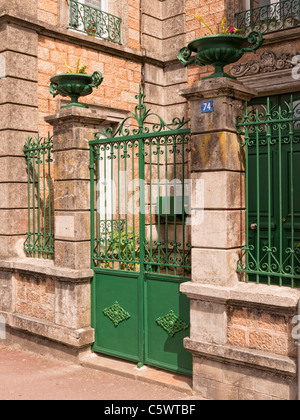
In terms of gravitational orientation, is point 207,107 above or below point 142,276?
above

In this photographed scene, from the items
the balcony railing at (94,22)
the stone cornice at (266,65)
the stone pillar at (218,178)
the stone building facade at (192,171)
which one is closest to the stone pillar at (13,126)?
the stone building facade at (192,171)

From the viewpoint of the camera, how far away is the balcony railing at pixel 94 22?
8630mm

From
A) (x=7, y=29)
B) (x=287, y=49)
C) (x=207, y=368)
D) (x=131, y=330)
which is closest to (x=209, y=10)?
(x=287, y=49)

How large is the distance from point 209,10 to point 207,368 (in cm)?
648

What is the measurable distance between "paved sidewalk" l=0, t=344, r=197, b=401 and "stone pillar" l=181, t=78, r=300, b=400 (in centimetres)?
58

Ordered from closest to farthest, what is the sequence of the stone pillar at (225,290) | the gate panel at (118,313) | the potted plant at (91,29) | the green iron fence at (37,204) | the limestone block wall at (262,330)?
the limestone block wall at (262,330), the stone pillar at (225,290), the gate panel at (118,313), the green iron fence at (37,204), the potted plant at (91,29)

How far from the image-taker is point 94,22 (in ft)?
29.5

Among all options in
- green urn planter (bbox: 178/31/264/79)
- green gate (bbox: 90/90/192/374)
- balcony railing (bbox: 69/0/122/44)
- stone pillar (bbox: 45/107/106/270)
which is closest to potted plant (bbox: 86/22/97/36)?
balcony railing (bbox: 69/0/122/44)

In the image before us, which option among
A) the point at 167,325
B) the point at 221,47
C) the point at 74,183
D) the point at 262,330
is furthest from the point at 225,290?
the point at 74,183

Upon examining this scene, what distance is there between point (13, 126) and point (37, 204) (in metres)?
1.21

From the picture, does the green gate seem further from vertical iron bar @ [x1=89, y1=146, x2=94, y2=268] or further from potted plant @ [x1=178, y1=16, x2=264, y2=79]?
potted plant @ [x1=178, y1=16, x2=264, y2=79]

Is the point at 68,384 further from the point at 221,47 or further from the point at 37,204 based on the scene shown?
the point at 221,47

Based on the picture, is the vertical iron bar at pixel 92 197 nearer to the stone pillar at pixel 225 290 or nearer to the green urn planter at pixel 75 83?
the green urn planter at pixel 75 83

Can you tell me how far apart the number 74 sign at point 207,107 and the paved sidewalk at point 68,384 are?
2935mm
